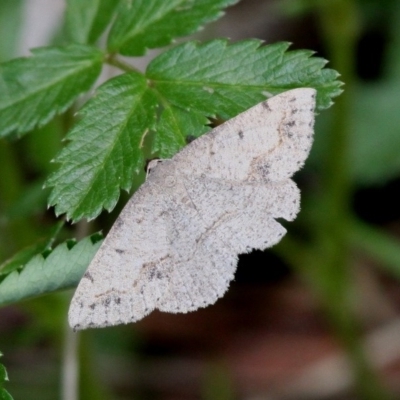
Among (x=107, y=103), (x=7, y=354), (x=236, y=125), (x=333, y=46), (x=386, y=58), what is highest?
(x=107, y=103)

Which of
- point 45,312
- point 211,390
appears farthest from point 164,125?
point 211,390

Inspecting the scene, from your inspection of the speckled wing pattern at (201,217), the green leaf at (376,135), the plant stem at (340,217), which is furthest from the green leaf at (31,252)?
the green leaf at (376,135)

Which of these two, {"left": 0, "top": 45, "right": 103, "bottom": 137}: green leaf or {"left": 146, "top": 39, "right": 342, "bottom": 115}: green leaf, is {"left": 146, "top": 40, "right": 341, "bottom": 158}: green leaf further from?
{"left": 0, "top": 45, "right": 103, "bottom": 137}: green leaf

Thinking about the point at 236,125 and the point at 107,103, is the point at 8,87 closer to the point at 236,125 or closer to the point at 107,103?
the point at 107,103

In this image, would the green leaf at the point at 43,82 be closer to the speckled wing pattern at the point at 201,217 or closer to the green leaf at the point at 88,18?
the green leaf at the point at 88,18

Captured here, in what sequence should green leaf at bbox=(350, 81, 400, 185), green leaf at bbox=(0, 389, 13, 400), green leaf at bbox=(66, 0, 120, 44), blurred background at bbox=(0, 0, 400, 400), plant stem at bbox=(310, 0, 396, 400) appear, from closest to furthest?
green leaf at bbox=(0, 389, 13, 400)
green leaf at bbox=(66, 0, 120, 44)
plant stem at bbox=(310, 0, 396, 400)
blurred background at bbox=(0, 0, 400, 400)
green leaf at bbox=(350, 81, 400, 185)

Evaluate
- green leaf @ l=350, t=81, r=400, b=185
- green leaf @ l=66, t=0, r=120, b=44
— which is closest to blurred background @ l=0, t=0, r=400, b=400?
green leaf @ l=350, t=81, r=400, b=185
